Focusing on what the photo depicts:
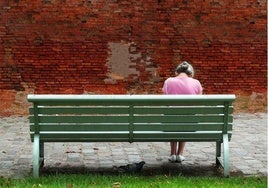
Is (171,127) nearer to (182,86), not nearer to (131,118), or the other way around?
(131,118)

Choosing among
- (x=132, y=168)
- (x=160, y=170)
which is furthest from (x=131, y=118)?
(x=160, y=170)

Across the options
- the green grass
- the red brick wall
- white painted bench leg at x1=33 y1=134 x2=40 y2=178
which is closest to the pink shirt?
the green grass

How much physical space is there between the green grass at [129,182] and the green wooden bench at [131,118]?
268 millimetres

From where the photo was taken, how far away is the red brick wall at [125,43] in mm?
11578

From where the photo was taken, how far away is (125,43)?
1177 centimetres

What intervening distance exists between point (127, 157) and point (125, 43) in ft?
16.3

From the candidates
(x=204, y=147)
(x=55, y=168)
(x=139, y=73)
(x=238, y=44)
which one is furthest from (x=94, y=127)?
(x=238, y=44)

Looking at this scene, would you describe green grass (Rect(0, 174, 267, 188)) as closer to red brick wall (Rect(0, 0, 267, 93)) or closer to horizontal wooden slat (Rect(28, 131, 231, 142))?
horizontal wooden slat (Rect(28, 131, 231, 142))

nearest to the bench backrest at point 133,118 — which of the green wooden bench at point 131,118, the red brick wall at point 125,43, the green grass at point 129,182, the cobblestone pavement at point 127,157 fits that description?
the green wooden bench at point 131,118

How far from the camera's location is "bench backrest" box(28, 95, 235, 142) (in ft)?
19.0

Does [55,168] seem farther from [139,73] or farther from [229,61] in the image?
[229,61]

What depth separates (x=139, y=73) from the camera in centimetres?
1188

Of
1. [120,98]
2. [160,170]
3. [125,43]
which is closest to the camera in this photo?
[120,98]

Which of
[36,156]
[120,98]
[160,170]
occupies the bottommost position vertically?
[160,170]
